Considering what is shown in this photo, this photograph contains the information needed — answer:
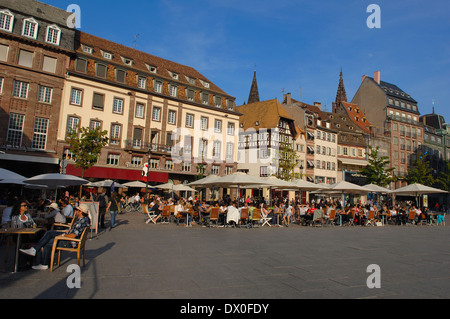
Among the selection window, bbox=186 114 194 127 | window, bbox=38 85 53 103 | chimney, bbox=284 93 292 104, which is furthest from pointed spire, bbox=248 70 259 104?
window, bbox=38 85 53 103

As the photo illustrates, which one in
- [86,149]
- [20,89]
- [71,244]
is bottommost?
[71,244]

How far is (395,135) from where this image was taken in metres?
68.5

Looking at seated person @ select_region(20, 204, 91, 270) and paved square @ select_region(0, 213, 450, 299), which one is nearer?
paved square @ select_region(0, 213, 450, 299)

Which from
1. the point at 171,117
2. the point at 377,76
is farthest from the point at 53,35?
the point at 377,76

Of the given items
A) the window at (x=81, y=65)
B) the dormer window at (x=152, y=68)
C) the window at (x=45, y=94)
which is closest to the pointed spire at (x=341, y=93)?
the dormer window at (x=152, y=68)

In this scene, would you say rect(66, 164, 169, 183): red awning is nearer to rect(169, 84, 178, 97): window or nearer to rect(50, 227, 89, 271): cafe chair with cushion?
rect(169, 84, 178, 97): window

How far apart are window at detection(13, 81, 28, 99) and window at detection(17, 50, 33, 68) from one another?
183cm

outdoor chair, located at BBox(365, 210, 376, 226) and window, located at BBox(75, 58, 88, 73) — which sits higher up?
window, located at BBox(75, 58, 88, 73)

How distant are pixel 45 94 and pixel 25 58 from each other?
368 cm

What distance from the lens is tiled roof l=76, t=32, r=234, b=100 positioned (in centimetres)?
3928

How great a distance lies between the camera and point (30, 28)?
32.4m

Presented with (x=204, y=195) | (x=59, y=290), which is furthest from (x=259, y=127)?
(x=59, y=290)

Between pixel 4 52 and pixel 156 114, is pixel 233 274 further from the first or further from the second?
pixel 156 114

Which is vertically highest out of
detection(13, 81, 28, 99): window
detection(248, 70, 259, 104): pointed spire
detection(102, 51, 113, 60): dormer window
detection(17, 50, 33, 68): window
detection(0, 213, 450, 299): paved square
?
detection(248, 70, 259, 104): pointed spire
